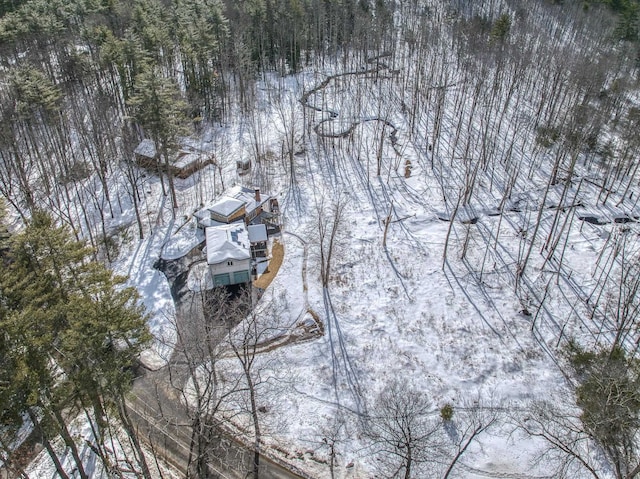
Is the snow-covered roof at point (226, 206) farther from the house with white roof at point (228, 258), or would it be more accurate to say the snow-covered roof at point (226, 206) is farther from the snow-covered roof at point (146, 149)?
the snow-covered roof at point (146, 149)

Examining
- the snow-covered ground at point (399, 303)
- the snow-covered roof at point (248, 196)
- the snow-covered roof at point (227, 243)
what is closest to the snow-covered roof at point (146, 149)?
the snow-covered ground at point (399, 303)

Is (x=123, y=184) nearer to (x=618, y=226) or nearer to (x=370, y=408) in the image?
(x=370, y=408)

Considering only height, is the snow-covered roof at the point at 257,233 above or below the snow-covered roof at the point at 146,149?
below

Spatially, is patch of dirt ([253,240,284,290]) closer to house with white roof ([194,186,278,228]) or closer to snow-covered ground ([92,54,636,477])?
snow-covered ground ([92,54,636,477])

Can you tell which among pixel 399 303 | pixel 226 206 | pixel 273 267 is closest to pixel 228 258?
pixel 273 267

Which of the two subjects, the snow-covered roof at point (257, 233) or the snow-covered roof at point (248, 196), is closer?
the snow-covered roof at point (257, 233)

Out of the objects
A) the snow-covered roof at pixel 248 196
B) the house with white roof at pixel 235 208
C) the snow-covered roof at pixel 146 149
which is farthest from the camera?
the snow-covered roof at pixel 146 149

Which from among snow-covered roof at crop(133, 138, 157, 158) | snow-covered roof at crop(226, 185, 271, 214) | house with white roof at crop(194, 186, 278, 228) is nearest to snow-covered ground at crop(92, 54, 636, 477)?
house with white roof at crop(194, 186, 278, 228)
